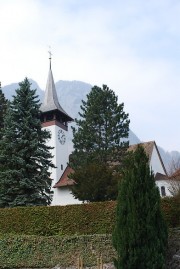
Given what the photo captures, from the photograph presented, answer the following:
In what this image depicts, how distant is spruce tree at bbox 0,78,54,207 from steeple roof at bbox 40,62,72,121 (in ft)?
74.0

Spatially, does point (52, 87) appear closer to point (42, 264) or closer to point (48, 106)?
point (48, 106)

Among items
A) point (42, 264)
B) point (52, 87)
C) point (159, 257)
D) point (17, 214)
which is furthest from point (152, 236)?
point (52, 87)

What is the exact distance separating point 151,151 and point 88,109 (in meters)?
11.3

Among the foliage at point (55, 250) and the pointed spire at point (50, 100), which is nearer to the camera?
the foliage at point (55, 250)

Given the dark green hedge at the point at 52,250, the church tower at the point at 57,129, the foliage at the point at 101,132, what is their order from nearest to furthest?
the dark green hedge at the point at 52,250
the foliage at the point at 101,132
the church tower at the point at 57,129

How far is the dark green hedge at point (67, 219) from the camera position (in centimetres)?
1608

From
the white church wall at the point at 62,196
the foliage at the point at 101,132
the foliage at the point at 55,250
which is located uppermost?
the foliage at the point at 101,132

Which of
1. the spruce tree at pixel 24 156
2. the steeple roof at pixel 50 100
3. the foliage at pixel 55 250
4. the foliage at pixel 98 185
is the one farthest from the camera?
the steeple roof at pixel 50 100

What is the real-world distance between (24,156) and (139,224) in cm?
1279

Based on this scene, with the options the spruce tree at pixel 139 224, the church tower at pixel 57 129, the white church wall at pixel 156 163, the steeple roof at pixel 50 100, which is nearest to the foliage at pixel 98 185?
the spruce tree at pixel 139 224

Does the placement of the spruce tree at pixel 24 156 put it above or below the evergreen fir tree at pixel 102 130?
below

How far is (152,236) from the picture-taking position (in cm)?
1140

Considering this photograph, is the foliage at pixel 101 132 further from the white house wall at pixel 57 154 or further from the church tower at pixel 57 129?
the church tower at pixel 57 129

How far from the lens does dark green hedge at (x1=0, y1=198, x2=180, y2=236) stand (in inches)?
633
